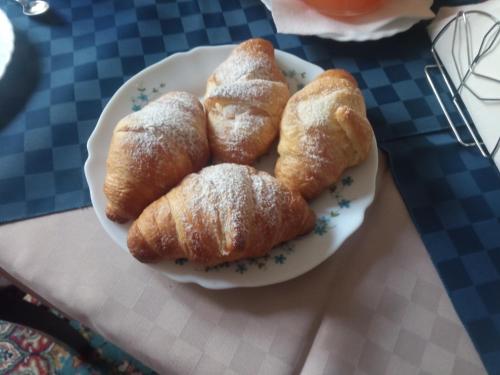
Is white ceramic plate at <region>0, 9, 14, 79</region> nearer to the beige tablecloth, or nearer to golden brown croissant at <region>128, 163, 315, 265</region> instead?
the beige tablecloth

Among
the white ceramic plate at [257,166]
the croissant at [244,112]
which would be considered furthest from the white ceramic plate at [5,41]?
the croissant at [244,112]

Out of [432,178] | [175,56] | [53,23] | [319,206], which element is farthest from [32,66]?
[432,178]

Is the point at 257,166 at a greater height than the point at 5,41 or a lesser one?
lesser

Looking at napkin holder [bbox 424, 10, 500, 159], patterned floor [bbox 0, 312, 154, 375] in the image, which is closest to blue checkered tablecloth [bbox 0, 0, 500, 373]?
napkin holder [bbox 424, 10, 500, 159]

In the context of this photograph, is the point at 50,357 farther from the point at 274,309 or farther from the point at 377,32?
the point at 377,32

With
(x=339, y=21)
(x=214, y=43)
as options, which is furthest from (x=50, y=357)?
(x=339, y=21)

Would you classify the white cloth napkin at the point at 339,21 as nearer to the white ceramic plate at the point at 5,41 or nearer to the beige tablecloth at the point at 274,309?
the beige tablecloth at the point at 274,309
